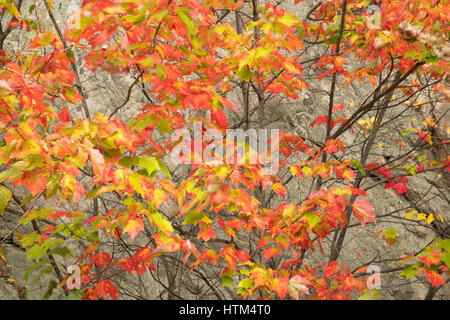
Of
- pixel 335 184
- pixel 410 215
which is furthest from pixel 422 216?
pixel 335 184

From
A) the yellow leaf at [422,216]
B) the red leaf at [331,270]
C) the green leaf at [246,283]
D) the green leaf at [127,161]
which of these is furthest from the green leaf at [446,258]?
the yellow leaf at [422,216]

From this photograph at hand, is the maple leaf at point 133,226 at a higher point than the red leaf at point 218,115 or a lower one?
→ lower

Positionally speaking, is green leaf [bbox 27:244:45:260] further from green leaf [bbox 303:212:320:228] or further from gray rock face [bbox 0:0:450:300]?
green leaf [bbox 303:212:320:228]

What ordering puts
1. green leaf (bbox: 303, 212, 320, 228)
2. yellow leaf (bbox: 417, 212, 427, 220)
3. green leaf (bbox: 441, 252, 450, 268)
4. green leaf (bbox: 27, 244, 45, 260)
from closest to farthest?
green leaf (bbox: 303, 212, 320, 228) → green leaf (bbox: 441, 252, 450, 268) → green leaf (bbox: 27, 244, 45, 260) → yellow leaf (bbox: 417, 212, 427, 220)

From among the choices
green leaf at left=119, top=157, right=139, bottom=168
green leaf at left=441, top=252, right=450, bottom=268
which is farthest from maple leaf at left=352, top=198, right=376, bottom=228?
green leaf at left=119, top=157, right=139, bottom=168

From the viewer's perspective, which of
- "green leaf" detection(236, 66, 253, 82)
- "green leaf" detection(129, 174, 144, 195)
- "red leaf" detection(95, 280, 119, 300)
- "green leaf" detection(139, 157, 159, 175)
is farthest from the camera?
"red leaf" detection(95, 280, 119, 300)

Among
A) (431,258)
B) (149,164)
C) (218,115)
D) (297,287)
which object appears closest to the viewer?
(149,164)

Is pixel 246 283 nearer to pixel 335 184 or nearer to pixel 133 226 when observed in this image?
pixel 133 226

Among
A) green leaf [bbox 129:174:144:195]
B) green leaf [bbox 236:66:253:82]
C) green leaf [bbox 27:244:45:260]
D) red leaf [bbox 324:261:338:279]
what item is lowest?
red leaf [bbox 324:261:338:279]

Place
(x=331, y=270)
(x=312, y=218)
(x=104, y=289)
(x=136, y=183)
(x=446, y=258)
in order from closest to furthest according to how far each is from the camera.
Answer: (x=136, y=183) < (x=312, y=218) < (x=446, y=258) < (x=104, y=289) < (x=331, y=270)

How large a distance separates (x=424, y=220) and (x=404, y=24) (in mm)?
3363

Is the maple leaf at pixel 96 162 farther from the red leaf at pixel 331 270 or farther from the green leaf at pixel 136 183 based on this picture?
the red leaf at pixel 331 270

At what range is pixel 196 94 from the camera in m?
2.40
